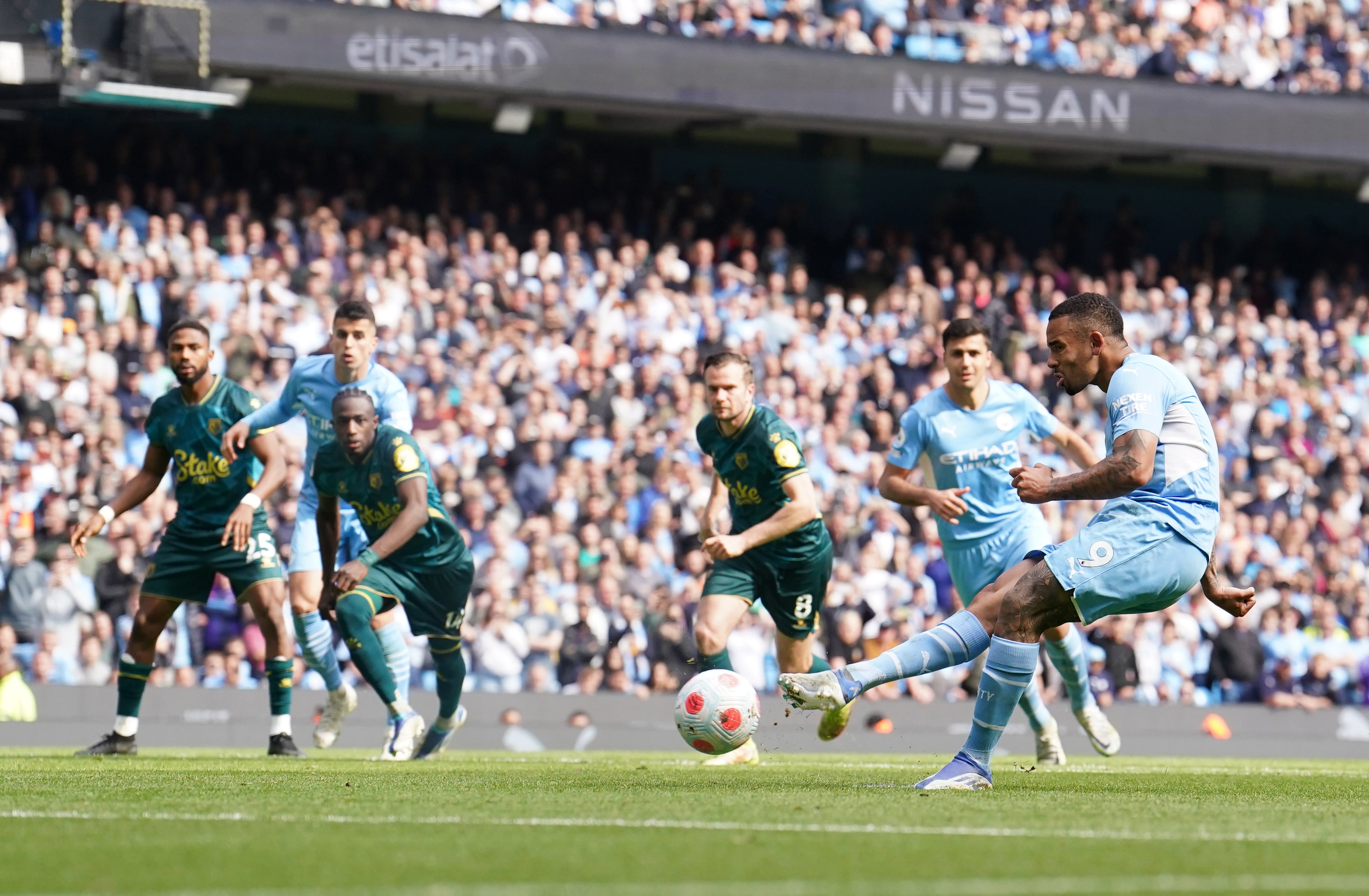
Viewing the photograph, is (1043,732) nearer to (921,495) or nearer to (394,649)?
(921,495)

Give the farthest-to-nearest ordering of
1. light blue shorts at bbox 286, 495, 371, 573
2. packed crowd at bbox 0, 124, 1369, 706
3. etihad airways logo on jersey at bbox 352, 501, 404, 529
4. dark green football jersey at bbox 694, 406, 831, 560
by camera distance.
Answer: packed crowd at bbox 0, 124, 1369, 706
light blue shorts at bbox 286, 495, 371, 573
etihad airways logo on jersey at bbox 352, 501, 404, 529
dark green football jersey at bbox 694, 406, 831, 560

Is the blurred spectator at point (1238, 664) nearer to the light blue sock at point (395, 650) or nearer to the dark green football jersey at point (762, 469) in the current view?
the dark green football jersey at point (762, 469)

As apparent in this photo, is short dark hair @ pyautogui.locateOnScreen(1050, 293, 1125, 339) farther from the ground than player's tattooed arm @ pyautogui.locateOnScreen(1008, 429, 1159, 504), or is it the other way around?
short dark hair @ pyautogui.locateOnScreen(1050, 293, 1125, 339)

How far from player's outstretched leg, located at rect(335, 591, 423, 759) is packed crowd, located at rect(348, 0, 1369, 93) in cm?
1220

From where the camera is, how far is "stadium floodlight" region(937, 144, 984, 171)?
1010 inches

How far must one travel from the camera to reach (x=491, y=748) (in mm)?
16531

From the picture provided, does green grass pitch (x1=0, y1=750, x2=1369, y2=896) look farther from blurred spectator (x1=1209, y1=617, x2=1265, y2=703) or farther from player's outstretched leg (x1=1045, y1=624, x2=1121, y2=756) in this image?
blurred spectator (x1=1209, y1=617, x2=1265, y2=703)

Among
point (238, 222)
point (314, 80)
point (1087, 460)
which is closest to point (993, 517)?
point (1087, 460)

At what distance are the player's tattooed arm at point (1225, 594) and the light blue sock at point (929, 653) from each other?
0.98 metres

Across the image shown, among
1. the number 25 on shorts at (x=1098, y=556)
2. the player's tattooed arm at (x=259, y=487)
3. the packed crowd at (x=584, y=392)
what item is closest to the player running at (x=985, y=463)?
the number 25 on shorts at (x=1098, y=556)

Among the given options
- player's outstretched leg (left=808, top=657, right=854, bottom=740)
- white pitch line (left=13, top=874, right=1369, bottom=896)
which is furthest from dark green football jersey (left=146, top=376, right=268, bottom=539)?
white pitch line (left=13, top=874, right=1369, bottom=896)

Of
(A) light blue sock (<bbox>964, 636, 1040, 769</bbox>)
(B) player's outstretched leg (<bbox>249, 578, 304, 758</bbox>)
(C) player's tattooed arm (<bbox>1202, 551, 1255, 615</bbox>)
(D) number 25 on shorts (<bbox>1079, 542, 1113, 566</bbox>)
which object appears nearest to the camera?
(D) number 25 on shorts (<bbox>1079, 542, 1113, 566</bbox>)

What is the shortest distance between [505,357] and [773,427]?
969cm

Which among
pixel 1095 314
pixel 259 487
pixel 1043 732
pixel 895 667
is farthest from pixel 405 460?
pixel 1095 314
